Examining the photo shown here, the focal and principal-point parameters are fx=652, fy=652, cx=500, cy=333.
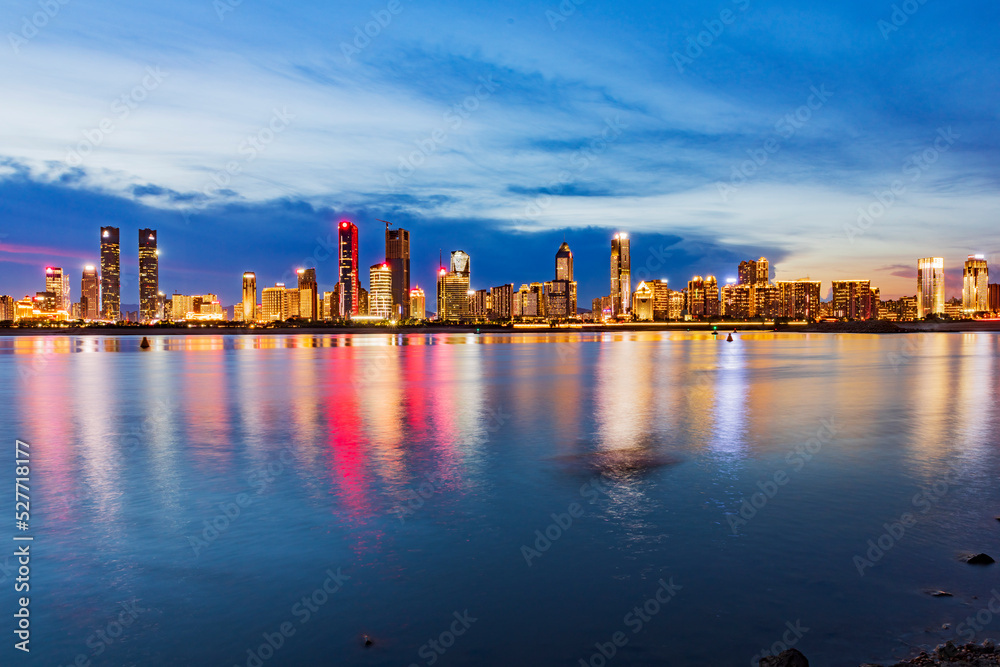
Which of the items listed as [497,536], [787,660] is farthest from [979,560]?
[497,536]

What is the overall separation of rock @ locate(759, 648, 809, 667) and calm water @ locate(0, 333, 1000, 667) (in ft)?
1.12

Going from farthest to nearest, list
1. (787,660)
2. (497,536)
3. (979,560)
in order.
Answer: (497,536) < (979,560) < (787,660)

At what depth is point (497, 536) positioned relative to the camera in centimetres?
1137

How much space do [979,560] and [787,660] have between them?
5066 millimetres

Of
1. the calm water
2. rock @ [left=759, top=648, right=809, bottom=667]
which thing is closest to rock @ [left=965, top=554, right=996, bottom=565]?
the calm water

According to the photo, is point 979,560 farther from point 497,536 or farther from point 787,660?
point 497,536

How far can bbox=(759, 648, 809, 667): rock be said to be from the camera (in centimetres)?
683

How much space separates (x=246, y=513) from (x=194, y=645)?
5457 mm

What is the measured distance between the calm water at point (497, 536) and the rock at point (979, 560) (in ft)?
1.13

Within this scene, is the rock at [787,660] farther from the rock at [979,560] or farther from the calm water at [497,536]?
the rock at [979,560]

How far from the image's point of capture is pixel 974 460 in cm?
1733

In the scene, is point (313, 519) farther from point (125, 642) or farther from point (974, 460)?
point (974, 460)

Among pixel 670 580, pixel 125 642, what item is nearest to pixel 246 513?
pixel 125 642

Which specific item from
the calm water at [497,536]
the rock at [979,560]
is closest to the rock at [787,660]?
the calm water at [497,536]
